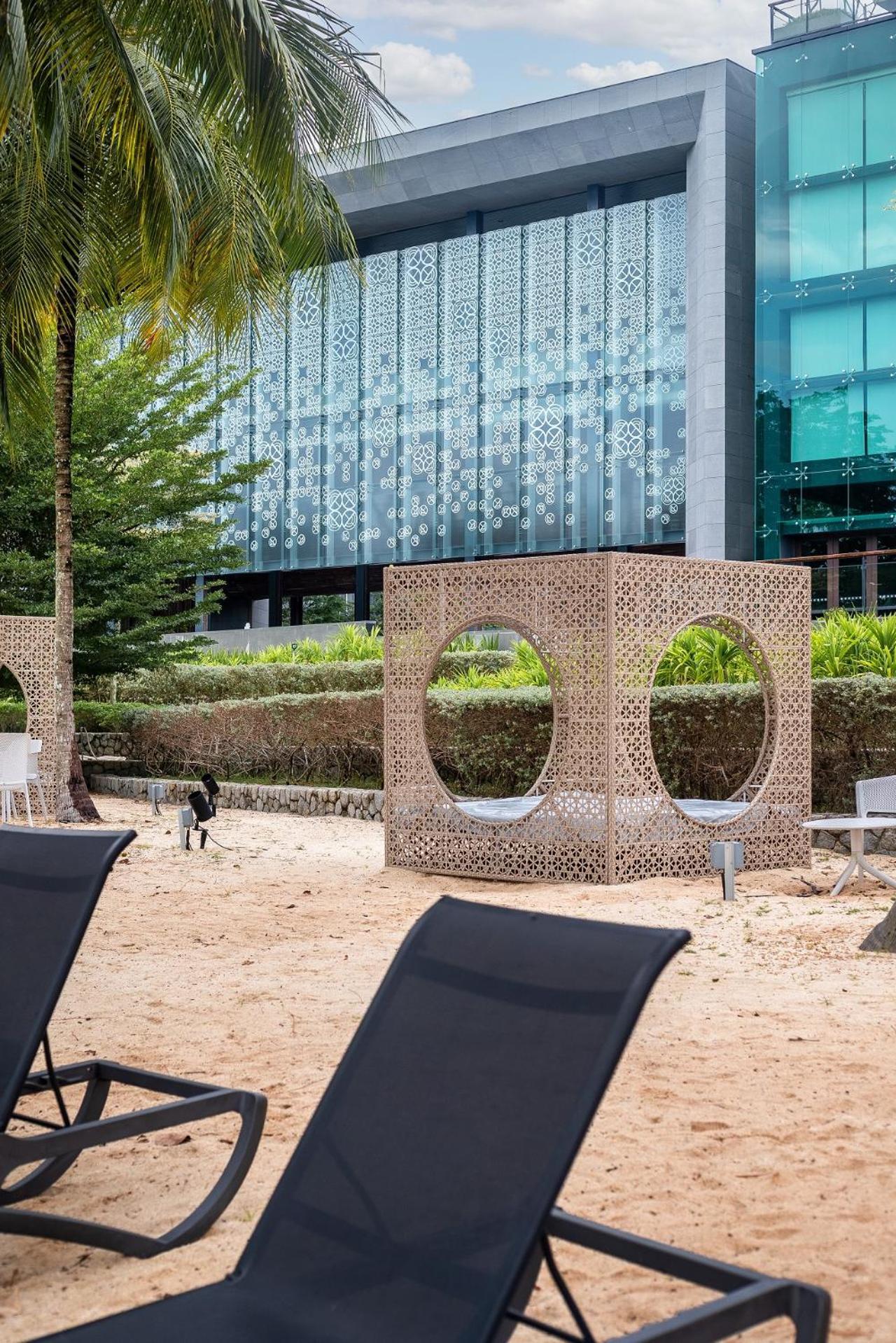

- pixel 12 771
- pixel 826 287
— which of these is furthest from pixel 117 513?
pixel 826 287

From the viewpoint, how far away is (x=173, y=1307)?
7.14 ft

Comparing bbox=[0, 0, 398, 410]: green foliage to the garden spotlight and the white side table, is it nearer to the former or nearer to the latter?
the garden spotlight

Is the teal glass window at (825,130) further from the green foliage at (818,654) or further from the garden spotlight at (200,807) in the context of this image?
the garden spotlight at (200,807)

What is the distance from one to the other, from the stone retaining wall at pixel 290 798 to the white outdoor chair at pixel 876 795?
6591mm

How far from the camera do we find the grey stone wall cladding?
24.8 metres

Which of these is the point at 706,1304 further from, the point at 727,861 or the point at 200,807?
the point at 200,807

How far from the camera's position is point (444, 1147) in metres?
2.21

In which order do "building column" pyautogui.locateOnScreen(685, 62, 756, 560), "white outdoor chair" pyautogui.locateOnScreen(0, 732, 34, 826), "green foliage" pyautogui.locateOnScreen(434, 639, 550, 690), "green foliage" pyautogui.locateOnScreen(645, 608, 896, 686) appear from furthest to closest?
1. "building column" pyautogui.locateOnScreen(685, 62, 756, 560)
2. "green foliage" pyautogui.locateOnScreen(434, 639, 550, 690)
3. "white outdoor chair" pyautogui.locateOnScreen(0, 732, 34, 826)
4. "green foliage" pyautogui.locateOnScreen(645, 608, 896, 686)

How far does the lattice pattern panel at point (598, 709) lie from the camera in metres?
9.59

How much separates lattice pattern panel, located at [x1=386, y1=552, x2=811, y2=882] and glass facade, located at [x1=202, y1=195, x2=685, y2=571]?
652 inches

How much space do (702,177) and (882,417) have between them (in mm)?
6097

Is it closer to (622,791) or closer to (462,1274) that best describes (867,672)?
(622,791)

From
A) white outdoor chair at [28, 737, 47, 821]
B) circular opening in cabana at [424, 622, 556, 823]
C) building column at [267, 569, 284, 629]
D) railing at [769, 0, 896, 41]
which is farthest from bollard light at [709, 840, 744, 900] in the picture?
building column at [267, 569, 284, 629]

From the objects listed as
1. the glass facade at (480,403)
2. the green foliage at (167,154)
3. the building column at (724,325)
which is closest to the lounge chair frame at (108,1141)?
the green foliage at (167,154)
